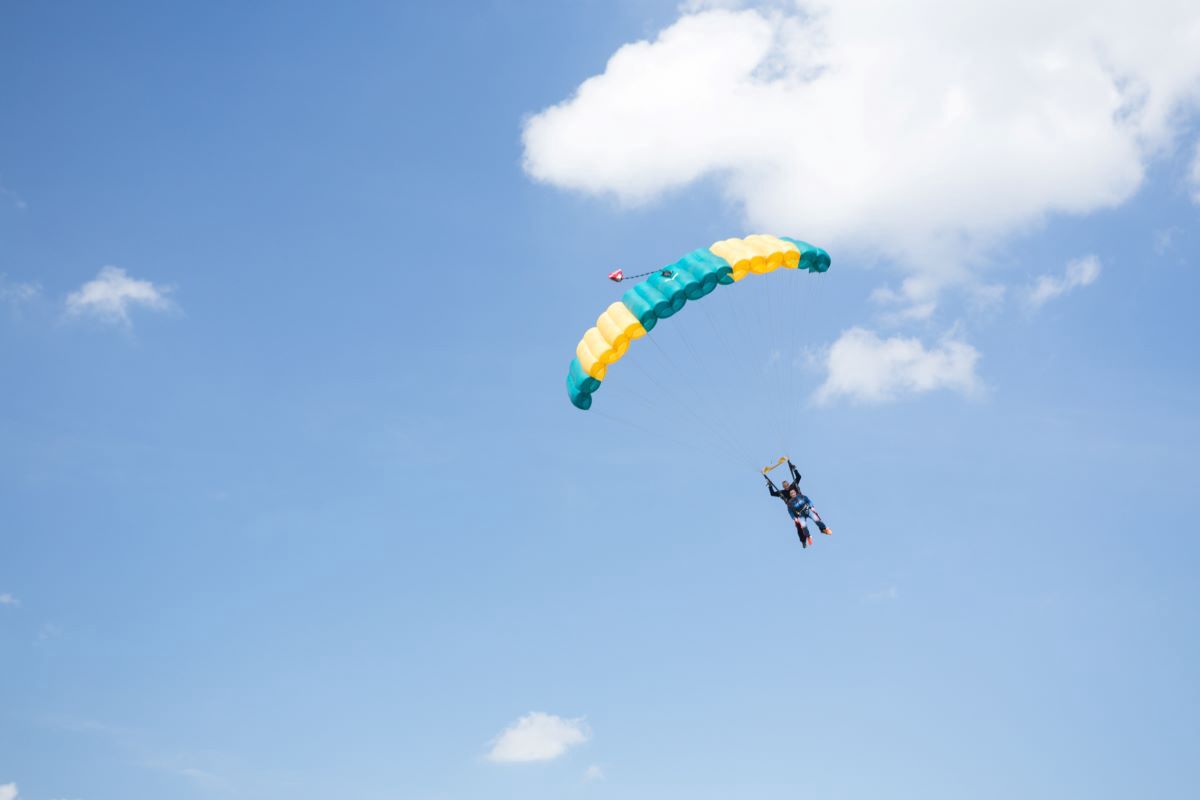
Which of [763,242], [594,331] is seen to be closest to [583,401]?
[594,331]

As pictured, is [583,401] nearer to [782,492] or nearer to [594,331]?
[594,331]

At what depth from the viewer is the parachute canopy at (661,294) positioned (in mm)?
31641

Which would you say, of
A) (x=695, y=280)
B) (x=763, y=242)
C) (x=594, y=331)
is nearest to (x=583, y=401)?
(x=594, y=331)

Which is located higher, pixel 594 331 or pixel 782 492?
pixel 594 331

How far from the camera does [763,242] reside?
3372 centimetres

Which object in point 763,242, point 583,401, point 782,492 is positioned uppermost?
point 763,242

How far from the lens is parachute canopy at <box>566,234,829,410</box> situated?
3164cm

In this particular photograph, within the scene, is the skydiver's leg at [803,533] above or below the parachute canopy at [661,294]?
below

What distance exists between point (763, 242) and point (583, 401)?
6965 millimetres

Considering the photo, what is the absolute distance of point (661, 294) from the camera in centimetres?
3175

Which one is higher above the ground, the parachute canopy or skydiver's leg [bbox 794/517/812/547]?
the parachute canopy

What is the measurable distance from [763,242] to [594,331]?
5.53 meters

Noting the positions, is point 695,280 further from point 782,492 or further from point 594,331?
point 782,492

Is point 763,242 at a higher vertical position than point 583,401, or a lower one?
higher
